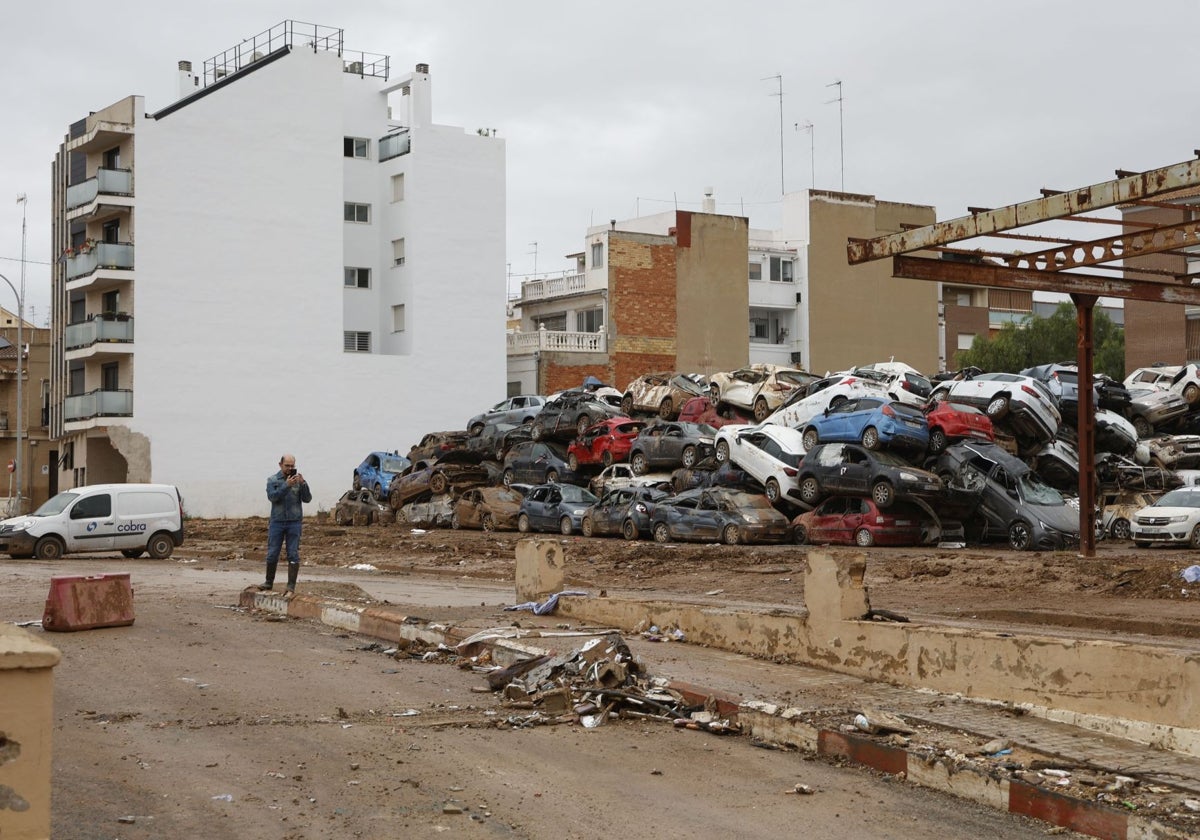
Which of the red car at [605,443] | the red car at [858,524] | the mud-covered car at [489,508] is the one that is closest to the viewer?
the red car at [858,524]

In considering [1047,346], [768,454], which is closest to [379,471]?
[768,454]

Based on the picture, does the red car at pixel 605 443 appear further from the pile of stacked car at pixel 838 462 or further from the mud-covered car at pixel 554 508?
the mud-covered car at pixel 554 508

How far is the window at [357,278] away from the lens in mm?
61969

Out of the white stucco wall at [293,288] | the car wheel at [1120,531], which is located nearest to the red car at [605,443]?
the car wheel at [1120,531]

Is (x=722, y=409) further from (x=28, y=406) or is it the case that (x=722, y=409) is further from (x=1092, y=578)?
(x=28, y=406)

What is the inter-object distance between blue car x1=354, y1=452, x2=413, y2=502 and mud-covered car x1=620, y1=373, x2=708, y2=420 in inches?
336

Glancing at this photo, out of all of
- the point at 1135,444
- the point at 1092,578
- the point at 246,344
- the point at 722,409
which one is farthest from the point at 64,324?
the point at 1092,578

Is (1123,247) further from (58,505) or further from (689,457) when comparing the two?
(58,505)

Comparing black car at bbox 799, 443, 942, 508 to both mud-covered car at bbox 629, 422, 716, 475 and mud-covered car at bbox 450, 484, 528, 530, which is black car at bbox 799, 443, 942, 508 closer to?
mud-covered car at bbox 629, 422, 716, 475

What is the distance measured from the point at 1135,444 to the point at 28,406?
68.8 meters

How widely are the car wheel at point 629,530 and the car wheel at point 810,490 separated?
397cm

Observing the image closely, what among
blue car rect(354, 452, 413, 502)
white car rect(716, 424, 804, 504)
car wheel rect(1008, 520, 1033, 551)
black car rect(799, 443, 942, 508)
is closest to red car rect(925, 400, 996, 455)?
black car rect(799, 443, 942, 508)

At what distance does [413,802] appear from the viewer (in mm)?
7730

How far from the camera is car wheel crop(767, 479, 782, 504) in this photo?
30.3 m
